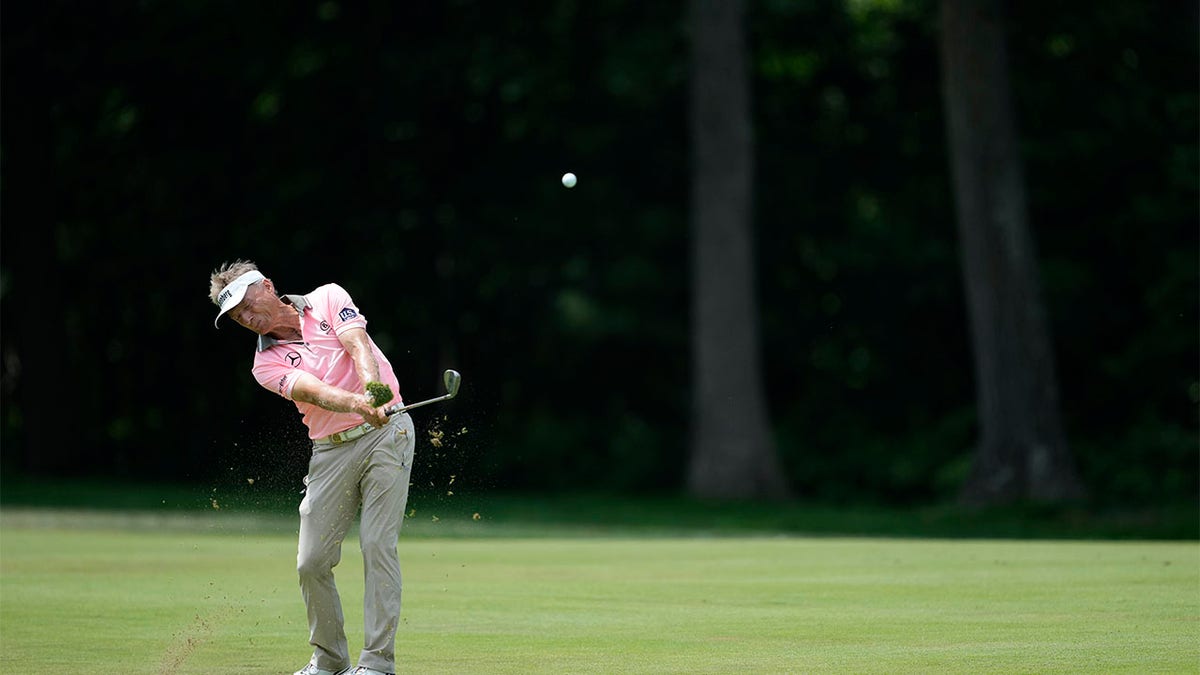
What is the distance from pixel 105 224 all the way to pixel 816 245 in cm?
1448

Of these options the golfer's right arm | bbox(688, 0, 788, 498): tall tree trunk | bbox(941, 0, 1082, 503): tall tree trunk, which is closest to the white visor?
the golfer's right arm

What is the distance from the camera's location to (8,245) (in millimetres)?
37125

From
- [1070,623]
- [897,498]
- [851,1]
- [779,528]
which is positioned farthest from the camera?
[851,1]

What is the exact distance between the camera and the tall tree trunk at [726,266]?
31.5 metres

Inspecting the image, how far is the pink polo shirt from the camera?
9.12 meters

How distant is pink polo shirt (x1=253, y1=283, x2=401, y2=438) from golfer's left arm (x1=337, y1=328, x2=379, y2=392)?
6 centimetres

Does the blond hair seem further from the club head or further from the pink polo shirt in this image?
the club head

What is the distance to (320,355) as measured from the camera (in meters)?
9.20

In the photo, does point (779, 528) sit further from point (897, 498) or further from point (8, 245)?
point (8, 245)

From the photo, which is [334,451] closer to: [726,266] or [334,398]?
[334,398]

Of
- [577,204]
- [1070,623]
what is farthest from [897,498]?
[1070,623]

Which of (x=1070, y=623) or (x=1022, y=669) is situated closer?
(x=1022, y=669)

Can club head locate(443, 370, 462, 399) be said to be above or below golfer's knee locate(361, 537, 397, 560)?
above

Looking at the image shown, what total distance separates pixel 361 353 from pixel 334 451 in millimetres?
526
